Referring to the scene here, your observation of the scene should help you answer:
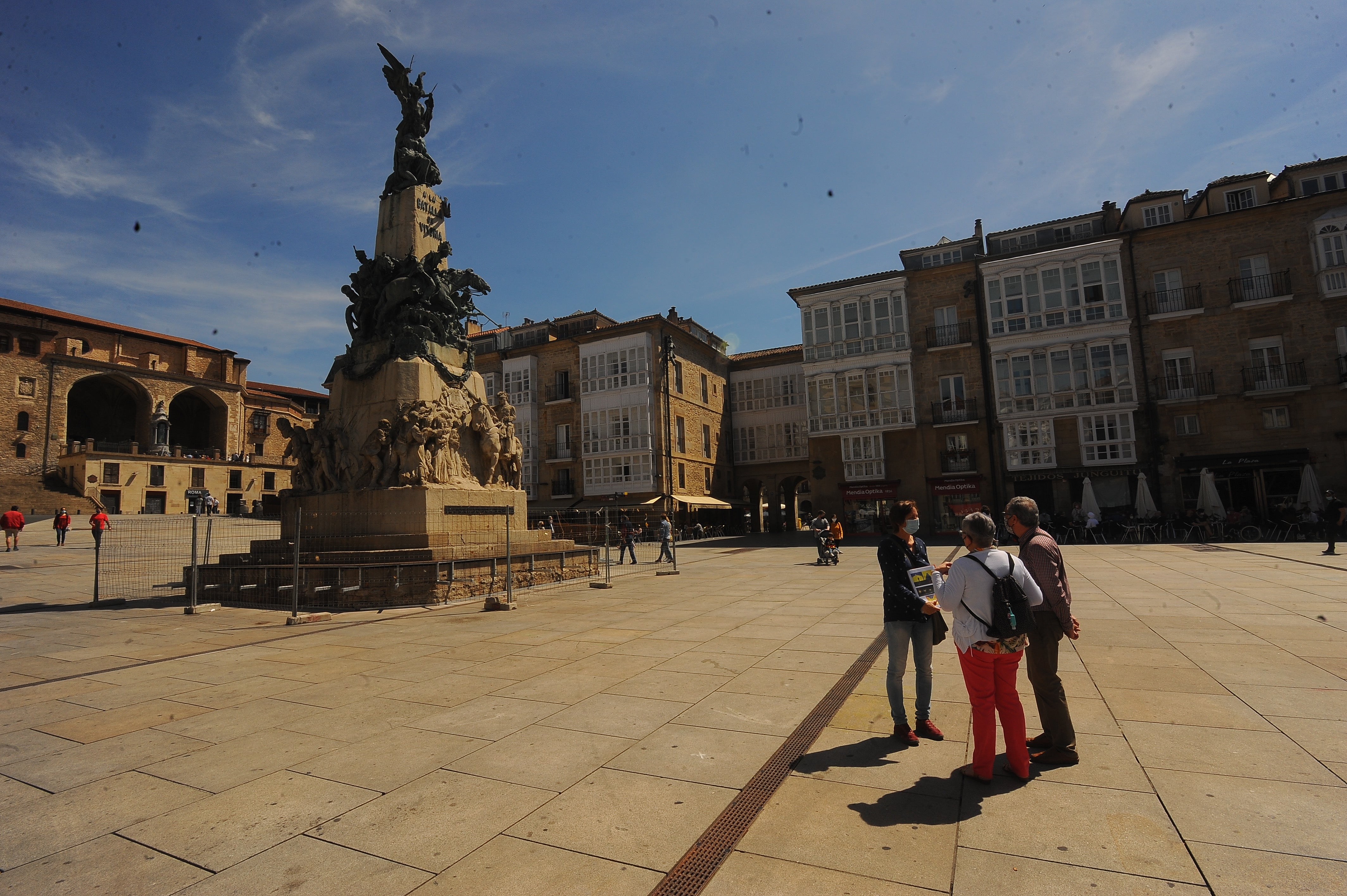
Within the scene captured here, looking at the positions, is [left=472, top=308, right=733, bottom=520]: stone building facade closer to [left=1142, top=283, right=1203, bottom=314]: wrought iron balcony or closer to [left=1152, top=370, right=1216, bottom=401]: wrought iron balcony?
[left=1152, top=370, right=1216, bottom=401]: wrought iron balcony

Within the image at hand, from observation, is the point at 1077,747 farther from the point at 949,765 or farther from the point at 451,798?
the point at 451,798

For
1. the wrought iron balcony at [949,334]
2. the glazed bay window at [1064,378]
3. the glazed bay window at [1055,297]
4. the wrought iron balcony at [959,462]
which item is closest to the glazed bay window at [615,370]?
the wrought iron balcony at [949,334]

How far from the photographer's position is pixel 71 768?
4.11 m

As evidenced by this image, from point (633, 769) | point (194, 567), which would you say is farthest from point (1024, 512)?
point (194, 567)

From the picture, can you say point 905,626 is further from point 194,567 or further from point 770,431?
point 770,431

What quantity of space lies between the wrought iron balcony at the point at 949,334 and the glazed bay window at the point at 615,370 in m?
15.2

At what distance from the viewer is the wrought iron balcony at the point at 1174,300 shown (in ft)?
93.5

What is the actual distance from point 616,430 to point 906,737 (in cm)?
3548

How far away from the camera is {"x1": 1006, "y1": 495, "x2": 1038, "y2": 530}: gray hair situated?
410 centimetres

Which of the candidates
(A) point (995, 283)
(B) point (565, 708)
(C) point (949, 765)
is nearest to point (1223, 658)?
(C) point (949, 765)

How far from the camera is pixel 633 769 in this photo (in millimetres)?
3893

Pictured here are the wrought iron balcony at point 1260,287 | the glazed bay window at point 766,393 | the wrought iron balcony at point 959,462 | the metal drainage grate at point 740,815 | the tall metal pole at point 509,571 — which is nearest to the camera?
the metal drainage grate at point 740,815

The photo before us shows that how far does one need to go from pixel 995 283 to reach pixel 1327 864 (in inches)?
Result: 1304

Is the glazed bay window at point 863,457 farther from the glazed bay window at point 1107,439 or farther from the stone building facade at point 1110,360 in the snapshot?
the glazed bay window at point 1107,439
